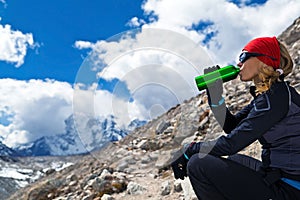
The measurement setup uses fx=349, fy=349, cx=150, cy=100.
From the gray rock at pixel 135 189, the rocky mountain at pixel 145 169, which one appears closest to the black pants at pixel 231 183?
the rocky mountain at pixel 145 169

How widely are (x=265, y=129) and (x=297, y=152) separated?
35cm

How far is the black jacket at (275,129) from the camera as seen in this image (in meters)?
2.79

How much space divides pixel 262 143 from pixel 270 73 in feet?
1.99

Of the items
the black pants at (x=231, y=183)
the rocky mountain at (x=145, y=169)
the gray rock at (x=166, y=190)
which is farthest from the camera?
the rocky mountain at (x=145, y=169)

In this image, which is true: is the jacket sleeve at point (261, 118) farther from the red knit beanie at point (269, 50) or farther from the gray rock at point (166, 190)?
the gray rock at point (166, 190)

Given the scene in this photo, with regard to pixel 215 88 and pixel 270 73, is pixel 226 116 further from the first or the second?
pixel 270 73

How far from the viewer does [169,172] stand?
29.0 feet

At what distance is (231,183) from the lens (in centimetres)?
297

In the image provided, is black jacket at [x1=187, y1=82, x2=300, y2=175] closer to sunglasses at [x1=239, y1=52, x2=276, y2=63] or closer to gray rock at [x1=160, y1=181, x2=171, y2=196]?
sunglasses at [x1=239, y1=52, x2=276, y2=63]

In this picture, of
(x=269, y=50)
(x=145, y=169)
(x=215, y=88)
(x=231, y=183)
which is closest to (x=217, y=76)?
(x=215, y=88)

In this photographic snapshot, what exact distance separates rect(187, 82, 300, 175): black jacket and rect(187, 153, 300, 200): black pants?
0.45 feet

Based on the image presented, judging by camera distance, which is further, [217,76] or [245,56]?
[217,76]

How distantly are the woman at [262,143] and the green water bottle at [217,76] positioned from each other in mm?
351

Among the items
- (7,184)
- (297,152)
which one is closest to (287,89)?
(297,152)
